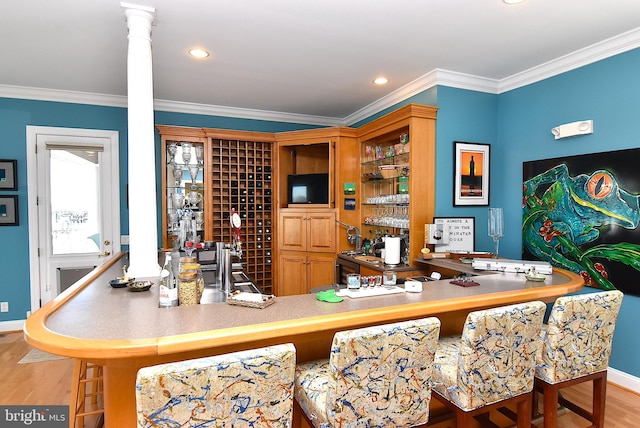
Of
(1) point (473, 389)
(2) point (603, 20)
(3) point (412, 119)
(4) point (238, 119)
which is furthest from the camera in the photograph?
(4) point (238, 119)

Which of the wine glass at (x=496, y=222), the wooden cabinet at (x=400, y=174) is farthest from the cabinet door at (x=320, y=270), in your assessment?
the wine glass at (x=496, y=222)

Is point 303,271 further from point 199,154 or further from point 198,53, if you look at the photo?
point 198,53

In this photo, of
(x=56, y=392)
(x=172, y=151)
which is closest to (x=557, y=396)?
(x=56, y=392)

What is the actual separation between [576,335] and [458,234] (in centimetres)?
180

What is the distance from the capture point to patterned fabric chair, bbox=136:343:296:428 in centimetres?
101

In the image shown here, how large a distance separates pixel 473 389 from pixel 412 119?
2.50 metres

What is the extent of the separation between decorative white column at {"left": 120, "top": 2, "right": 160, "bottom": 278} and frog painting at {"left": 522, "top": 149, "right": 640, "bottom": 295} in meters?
3.31

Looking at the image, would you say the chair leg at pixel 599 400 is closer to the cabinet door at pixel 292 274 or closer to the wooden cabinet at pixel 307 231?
the wooden cabinet at pixel 307 231

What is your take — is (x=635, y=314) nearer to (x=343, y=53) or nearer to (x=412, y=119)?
(x=412, y=119)

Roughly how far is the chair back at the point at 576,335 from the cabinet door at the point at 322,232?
2830 millimetres

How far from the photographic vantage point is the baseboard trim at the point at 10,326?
401 centimetres

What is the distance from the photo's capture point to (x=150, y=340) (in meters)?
1.21

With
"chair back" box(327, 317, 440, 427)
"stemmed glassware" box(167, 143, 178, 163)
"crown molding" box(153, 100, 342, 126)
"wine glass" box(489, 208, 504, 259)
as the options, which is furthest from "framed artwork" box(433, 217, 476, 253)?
"stemmed glassware" box(167, 143, 178, 163)

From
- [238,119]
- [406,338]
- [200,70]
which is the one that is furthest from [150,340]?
[238,119]
